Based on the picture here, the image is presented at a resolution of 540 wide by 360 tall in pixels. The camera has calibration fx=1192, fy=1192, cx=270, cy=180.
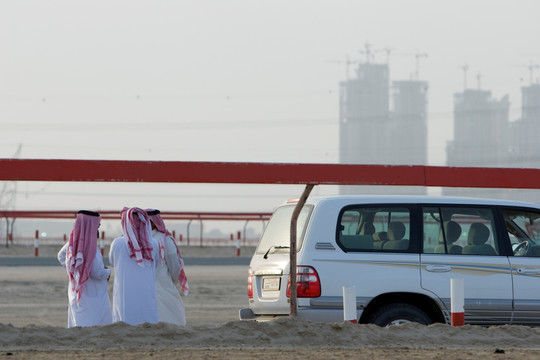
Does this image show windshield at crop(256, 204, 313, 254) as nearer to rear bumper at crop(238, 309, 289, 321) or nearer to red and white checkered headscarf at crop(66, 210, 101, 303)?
rear bumper at crop(238, 309, 289, 321)

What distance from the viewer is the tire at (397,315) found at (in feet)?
37.6

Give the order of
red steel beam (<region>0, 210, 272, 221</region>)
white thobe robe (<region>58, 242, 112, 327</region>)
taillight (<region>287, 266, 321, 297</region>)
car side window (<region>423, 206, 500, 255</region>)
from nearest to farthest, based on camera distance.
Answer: taillight (<region>287, 266, 321, 297</region>) → car side window (<region>423, 206, 500, 255</region>) → white thobe robe (<region>58, 242, 112, 327</region>) → red steel beam (<region>0, 210, 272, 221</region>)

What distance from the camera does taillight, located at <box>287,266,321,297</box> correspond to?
1124 cm

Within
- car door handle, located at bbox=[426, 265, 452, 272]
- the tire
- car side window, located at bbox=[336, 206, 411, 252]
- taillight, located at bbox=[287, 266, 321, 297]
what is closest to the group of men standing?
taillight, located at bbox=[287, 266, 321, 297]

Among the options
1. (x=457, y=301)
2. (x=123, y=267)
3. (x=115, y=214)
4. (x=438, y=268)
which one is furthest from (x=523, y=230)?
(x=115, y=214)

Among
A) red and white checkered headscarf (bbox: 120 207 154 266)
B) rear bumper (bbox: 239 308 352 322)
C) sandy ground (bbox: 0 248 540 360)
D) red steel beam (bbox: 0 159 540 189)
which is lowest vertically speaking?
sandy ground (bbox: 0 248 540 360)

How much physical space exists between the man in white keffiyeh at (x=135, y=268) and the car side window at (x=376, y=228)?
1.97 meters

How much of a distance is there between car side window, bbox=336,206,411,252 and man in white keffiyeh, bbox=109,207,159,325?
1.97 meters

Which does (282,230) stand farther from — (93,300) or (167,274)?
(93,300)

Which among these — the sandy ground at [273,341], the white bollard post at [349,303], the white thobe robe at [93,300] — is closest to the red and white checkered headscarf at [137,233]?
the white thobe robe at [93,300]

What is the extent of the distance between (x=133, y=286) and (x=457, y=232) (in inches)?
129

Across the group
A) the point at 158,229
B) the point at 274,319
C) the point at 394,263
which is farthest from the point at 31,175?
the point at 394,263

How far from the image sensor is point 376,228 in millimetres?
11562

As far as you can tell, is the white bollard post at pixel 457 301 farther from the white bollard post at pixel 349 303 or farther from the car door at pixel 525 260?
the white bollard post at pixel 349 303
